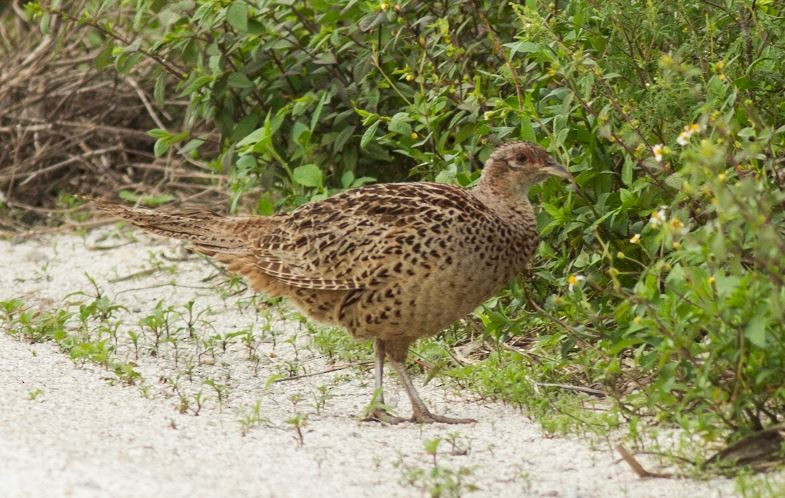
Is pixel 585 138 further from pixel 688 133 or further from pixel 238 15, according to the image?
pixel 238 15

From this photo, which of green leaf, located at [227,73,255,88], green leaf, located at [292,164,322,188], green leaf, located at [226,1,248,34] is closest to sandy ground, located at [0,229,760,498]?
green leaf, located at [292,164,322,188]

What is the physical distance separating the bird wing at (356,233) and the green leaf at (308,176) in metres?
0.99

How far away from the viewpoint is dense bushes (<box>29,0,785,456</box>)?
4.20 meters

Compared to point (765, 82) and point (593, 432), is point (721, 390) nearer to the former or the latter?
point (593, 432)

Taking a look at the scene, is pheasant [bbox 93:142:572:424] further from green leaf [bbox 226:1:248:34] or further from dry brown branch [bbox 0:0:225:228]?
dry brown branch [bbox 0:0:225:228]

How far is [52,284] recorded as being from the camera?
8164 mm

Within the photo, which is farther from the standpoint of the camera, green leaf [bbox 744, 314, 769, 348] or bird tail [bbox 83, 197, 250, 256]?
bird tail [bbox 83, 197, 250, 256]

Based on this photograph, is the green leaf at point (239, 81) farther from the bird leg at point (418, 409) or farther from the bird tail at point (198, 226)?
the bird leg at point (418, 409)

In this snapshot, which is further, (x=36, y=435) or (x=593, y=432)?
(x=593, y=432)

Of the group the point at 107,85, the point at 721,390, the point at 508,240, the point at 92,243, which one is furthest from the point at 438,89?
the point at 107,85

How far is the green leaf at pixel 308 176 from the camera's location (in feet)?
22.5

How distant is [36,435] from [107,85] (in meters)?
5.84

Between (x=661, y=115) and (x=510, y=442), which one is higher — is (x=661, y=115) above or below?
above

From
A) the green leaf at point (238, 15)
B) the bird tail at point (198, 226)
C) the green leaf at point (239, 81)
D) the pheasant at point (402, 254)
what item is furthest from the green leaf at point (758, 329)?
the green leaf at point (239, 81)
